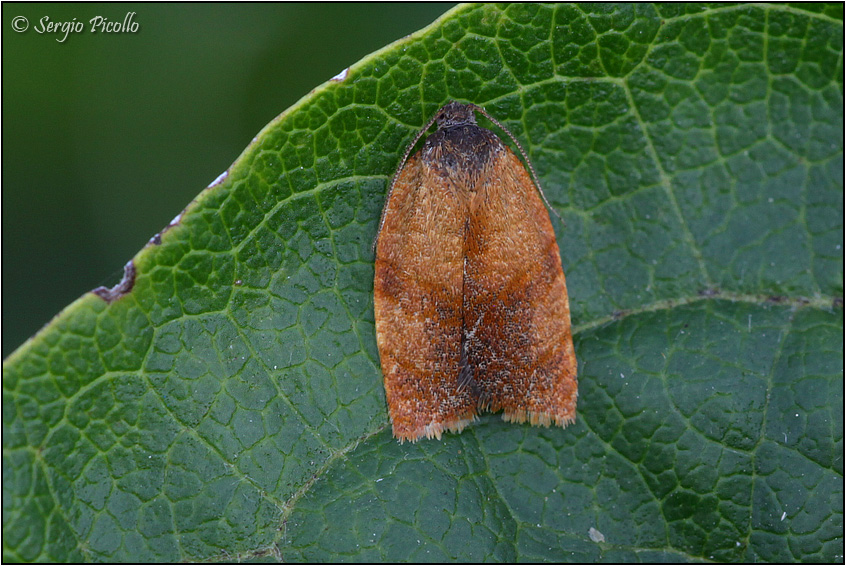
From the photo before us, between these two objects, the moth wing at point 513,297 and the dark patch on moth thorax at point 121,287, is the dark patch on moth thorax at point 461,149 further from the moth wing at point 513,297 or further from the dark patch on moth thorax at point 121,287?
the dark patch on moth thorax at point 121,287

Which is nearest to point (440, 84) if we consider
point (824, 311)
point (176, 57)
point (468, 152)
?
point (468, 152)

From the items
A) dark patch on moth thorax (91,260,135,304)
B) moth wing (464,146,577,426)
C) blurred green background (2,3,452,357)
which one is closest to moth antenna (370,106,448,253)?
moth wing (464,146,577,426)

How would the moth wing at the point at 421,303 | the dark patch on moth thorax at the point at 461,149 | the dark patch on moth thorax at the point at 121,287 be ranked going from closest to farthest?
the dark patch on moth thorax at the point at 121,287
the moth wing at the point at 421,303
the dark patch on moth thorax at the point at 461,149

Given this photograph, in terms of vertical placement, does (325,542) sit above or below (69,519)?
below

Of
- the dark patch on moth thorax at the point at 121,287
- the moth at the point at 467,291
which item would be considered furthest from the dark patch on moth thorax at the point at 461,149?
the dark patch on moth thorax at the point at 121,287

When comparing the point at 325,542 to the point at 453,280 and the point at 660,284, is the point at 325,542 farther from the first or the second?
the point at 660,284

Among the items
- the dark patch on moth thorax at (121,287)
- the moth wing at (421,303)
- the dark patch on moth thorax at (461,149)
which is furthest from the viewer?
the dark patch on moth thorax at (461,149)

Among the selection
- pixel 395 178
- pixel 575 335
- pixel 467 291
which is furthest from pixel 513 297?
pixel 395 178

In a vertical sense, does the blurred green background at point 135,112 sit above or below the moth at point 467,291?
above
